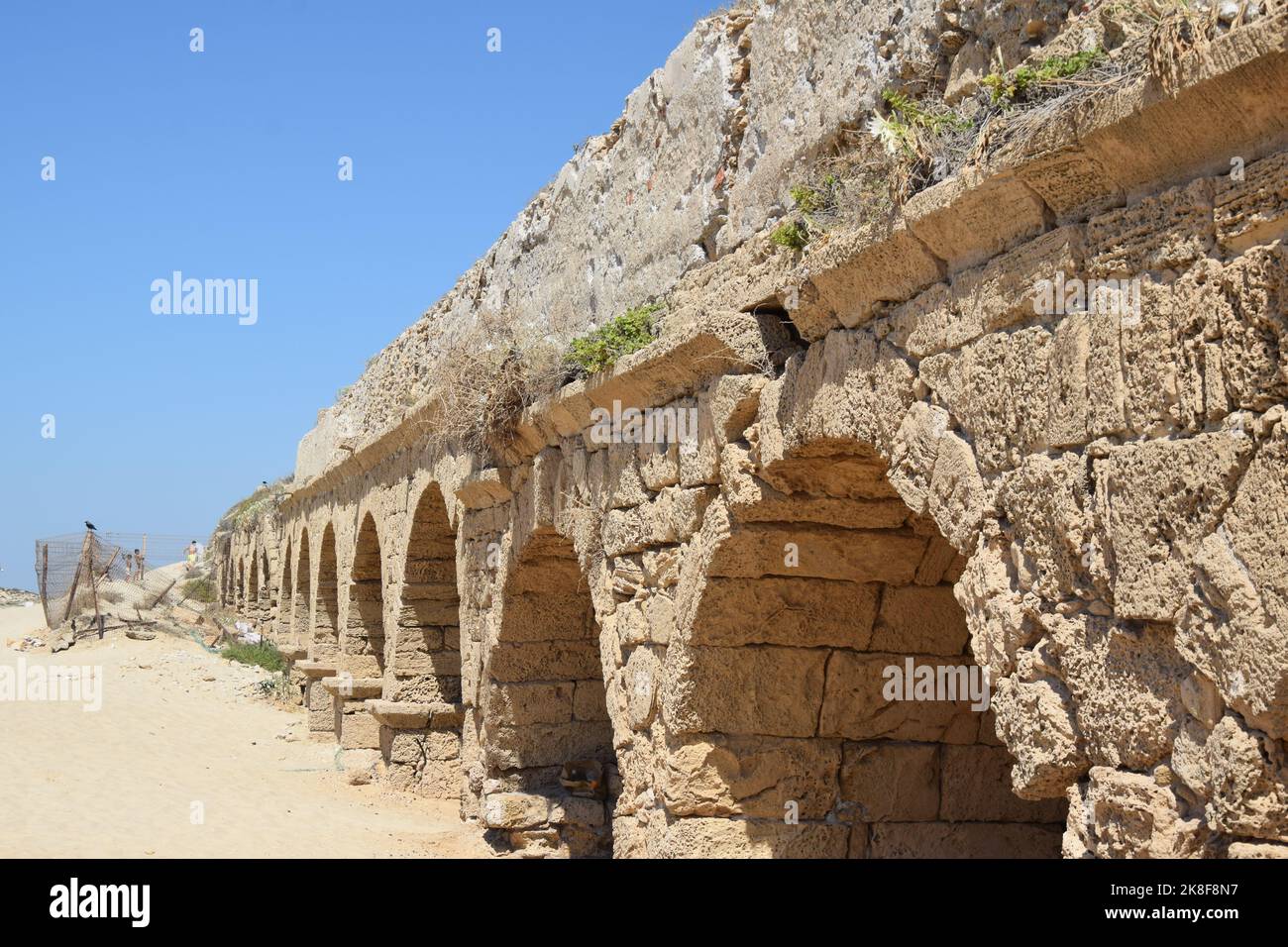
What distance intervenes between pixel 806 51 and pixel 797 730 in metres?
2.68

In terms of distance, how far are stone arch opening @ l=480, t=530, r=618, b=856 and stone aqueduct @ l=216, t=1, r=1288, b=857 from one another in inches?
0.9

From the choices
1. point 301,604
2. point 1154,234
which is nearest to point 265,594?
point 301,604

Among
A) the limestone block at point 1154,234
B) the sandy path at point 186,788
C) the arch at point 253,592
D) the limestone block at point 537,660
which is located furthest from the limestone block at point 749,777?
the arch at point 253,592

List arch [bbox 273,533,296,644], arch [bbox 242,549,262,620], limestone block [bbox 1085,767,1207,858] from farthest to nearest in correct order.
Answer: arch [bbox 242,549,262,620]
arch [bbox 273,533,296,644]
limestone block [bbox 1085,767,1207,858]

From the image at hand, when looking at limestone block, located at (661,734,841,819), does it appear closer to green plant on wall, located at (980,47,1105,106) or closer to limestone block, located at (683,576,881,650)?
limestone block, located at (683,576,881,650)

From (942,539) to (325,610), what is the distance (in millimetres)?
→ 13203

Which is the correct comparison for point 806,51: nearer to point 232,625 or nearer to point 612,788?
point 612,788

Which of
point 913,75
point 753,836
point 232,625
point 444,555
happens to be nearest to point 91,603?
point 232,625

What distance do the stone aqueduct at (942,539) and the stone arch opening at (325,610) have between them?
814 cm

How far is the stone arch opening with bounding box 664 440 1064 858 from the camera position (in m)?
4.72

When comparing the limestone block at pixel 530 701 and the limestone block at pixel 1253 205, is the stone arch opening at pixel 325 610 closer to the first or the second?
the limestone block at pixel 530 701

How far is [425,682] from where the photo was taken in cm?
1093

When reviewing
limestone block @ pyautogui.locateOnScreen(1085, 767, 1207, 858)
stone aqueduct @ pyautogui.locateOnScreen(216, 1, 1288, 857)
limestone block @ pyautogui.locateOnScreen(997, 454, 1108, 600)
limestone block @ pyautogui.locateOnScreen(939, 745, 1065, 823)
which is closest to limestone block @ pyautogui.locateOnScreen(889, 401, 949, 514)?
stone aqueduct @ pyautogui.locateOnScreen(216, 1, 1288, 857)

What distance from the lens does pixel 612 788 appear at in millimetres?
7926
